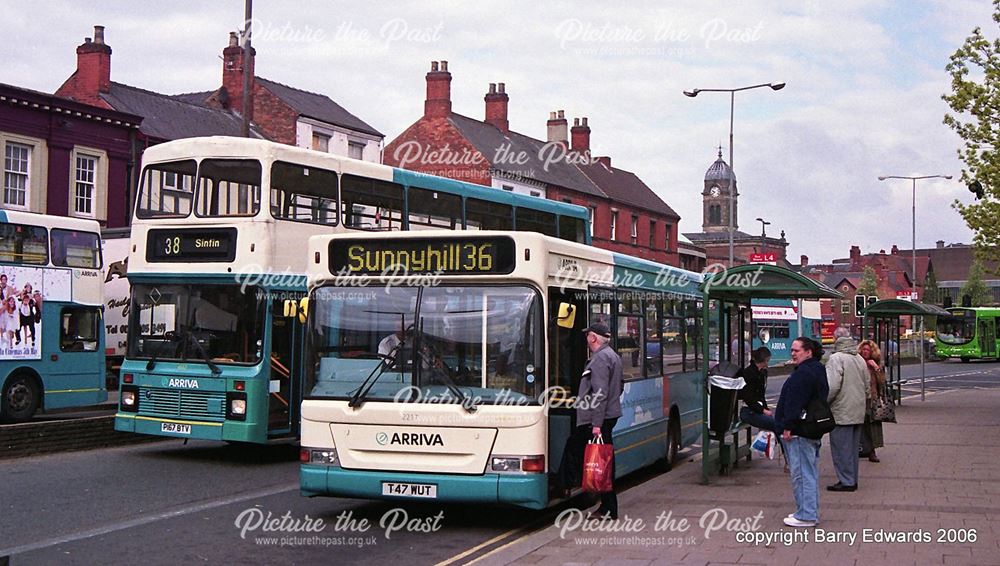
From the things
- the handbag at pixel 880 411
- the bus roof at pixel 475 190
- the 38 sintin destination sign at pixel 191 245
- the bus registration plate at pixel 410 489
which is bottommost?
the bus registration plate at pixel 410 489

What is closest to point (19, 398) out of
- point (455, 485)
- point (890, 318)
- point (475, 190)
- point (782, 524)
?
point (475, 190)

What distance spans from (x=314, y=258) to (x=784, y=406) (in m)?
4.81

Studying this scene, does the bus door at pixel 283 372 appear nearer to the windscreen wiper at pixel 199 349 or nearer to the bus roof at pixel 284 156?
the windscreen wiper at pixel 199 349

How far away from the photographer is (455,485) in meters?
9.93

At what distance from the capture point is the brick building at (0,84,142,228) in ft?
108

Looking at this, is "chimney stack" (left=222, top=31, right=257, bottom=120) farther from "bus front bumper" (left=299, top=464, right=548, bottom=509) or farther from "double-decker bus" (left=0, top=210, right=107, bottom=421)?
"bus front bumper" (left=299, top=464, right=548, bottom=509)

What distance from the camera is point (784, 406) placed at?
1025 cm

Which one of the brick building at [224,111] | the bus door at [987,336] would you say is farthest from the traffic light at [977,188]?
the bus door at [987,336]

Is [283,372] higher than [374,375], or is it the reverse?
[374,375]

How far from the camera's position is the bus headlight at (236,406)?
1463 cm

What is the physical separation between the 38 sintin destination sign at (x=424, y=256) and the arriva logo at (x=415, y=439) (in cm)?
156

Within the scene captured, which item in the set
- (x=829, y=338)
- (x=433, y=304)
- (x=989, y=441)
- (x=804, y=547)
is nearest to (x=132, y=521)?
(x=433, y=304)

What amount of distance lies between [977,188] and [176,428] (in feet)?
55.0

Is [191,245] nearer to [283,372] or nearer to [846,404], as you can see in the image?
[283,372]
